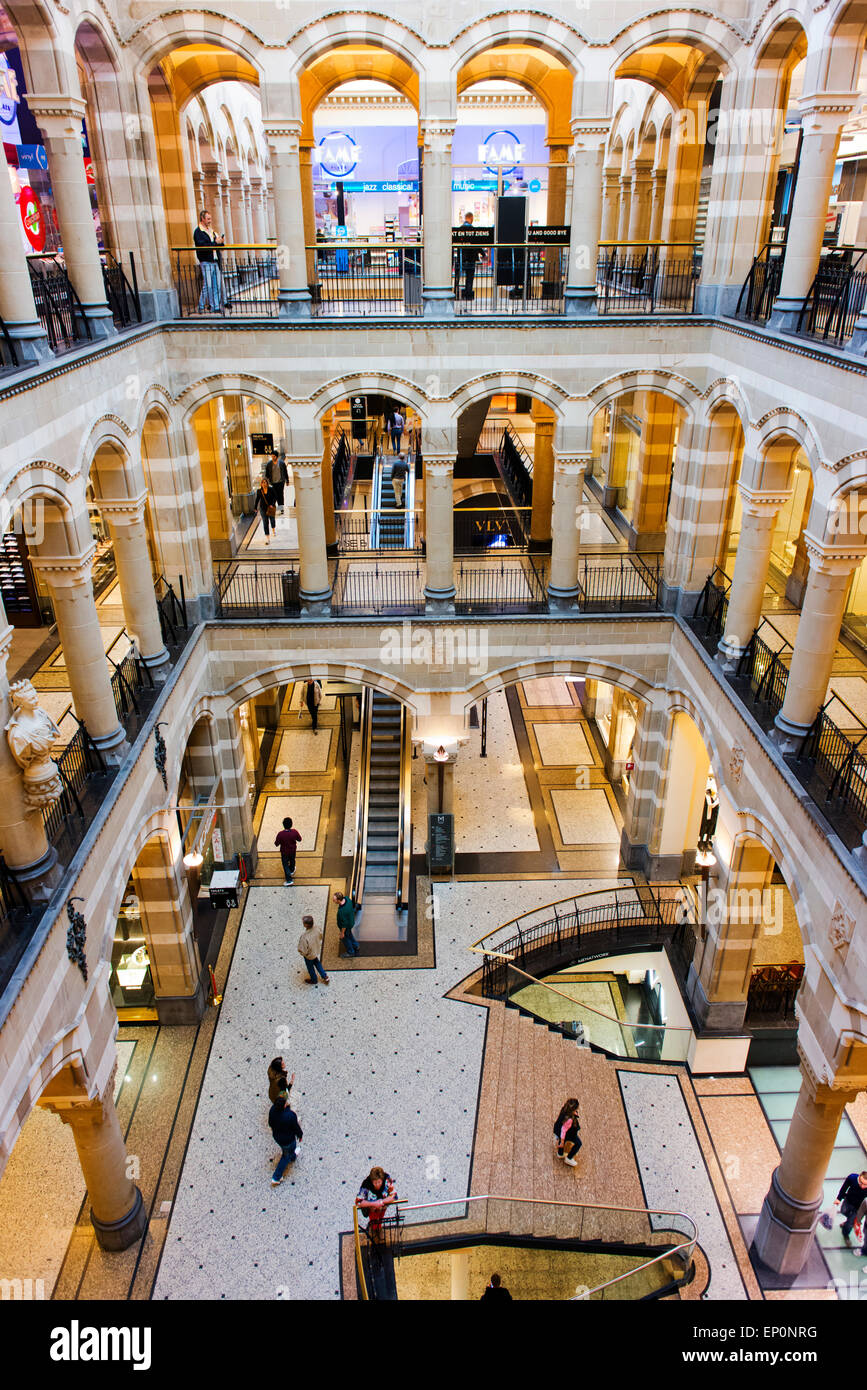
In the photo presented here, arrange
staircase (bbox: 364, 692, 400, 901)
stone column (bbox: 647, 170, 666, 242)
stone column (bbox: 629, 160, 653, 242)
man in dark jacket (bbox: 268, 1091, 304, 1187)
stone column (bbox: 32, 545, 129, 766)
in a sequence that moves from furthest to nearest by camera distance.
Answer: stone column (bbox: 629, 160, 653, 242) < stone column (bbox: 647, 170, 666, 242) < staircase (bbox: 364, 692, 400, 901) < man in dark jacket (bbox: 268, 1091, 304, 1187) < stone column (bbox: 32, 545, 129, 766)

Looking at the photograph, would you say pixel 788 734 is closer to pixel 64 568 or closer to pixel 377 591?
pixel 377 591

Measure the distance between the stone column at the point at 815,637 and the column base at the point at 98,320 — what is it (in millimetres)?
8759

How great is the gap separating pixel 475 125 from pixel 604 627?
18.6 metres

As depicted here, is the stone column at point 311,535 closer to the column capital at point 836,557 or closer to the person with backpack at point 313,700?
the person with backpack at point 313,700

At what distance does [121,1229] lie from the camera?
37.1 ft

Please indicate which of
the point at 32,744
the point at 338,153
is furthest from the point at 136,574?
the point at 338,153

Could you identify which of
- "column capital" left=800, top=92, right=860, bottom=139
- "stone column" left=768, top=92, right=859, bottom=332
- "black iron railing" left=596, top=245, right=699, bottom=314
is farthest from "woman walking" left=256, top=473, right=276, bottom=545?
"column capital" left=800, top=92, right=860, bottom=139

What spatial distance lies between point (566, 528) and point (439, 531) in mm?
2063

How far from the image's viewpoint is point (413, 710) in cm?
1703

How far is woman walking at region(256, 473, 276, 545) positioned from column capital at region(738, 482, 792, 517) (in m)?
10.5

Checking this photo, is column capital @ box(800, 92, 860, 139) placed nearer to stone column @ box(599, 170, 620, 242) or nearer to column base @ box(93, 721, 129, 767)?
column base @ box(93, 721, 129, 767)

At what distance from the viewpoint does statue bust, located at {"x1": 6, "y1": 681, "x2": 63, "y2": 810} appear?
28.3 feet

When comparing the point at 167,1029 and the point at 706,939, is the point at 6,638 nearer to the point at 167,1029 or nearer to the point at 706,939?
the point at 167,1029
